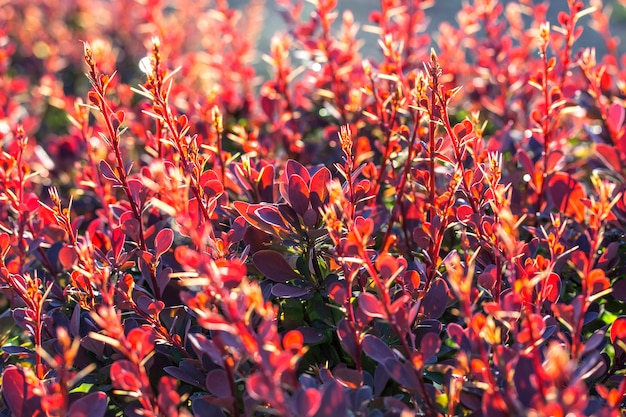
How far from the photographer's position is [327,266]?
1.56 m

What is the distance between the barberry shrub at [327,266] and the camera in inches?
44.2

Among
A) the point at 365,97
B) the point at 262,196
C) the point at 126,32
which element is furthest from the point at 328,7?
the point at 126,32

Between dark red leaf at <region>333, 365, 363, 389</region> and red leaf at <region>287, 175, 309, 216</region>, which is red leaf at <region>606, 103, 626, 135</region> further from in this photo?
dark red leaf at <region>333, 365, 363, 389</region>

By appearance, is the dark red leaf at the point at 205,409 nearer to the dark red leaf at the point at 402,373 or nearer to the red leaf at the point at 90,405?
the red leaf at the point at 90,405

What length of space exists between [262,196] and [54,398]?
81 cm

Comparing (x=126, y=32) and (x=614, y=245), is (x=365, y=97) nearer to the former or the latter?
(x=614, y=245)

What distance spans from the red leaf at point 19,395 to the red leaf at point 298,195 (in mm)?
649

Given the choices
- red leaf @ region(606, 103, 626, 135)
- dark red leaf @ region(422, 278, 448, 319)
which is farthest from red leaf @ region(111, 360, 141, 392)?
red leaf @ region(606, 103, 626, 135)

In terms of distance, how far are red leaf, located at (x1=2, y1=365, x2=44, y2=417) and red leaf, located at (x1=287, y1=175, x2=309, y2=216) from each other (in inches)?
25.6

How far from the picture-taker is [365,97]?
251 centimetres

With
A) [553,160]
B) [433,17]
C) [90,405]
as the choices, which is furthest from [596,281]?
[433,17]

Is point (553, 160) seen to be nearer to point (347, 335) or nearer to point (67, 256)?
point (347, 335)

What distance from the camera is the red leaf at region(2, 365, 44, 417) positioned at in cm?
127

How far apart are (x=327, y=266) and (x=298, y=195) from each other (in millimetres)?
185
